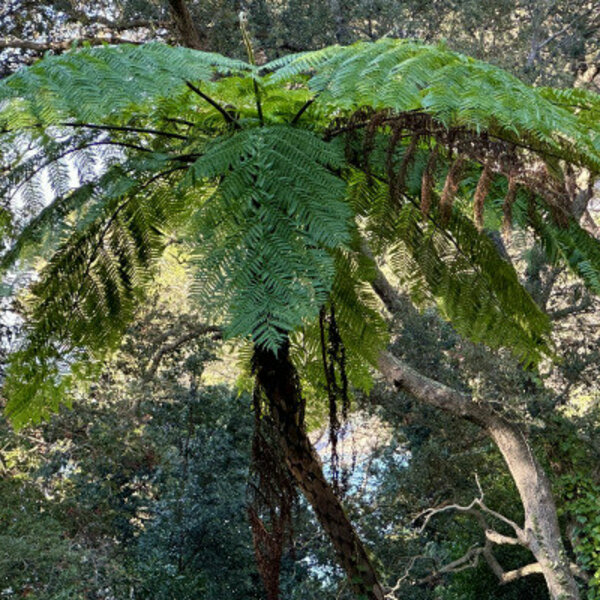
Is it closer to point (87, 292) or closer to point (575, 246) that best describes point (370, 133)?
point (575, 246)

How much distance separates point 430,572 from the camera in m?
9.59

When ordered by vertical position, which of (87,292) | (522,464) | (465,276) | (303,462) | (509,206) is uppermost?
(522,464)

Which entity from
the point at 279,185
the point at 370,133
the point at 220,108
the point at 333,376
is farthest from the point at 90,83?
the point at 333,376

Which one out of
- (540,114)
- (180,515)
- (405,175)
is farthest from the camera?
(180,515)

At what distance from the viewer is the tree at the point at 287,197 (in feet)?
6.95

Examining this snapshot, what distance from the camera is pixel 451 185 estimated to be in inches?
95.7

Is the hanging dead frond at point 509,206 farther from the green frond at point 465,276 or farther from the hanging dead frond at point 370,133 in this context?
the green frond at point 465,276

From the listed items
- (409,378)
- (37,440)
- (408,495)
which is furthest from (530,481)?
(37,440)

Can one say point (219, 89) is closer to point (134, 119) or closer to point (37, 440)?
point (134, 119)

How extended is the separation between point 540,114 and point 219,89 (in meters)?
1.00

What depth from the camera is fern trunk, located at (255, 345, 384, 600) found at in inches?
A: 124

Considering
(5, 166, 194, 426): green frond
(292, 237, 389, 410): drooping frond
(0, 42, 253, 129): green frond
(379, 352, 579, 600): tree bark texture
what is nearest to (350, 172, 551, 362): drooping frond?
(292, 237, 389, 410): drooping frond

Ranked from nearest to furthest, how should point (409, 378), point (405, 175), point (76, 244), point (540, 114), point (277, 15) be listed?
point (540, 114)
point (405, 175)
point (76, 244)
point (409, 378)
point (277, 15)

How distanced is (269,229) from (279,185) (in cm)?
15
